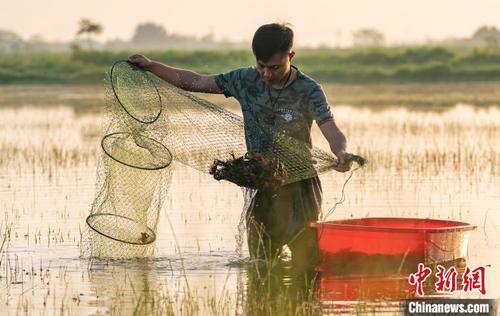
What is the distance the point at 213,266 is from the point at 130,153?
0.90 metres

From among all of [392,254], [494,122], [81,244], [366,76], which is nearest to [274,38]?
[392,254]

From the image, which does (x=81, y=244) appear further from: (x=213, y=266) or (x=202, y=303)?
(x=202, y=303)

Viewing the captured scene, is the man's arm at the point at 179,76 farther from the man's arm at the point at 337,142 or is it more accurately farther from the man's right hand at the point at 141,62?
the man's arm at the point at 337,142

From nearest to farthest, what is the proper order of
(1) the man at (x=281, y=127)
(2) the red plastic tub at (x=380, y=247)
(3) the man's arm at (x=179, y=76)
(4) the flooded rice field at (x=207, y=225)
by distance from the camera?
(4) the flooded rice field at (x=207, y=225) → (1) the man at (x=281, y=127) → (2) the red plastic tub at (x=380, y=247) → (3) the man's arm at (x=179, y=76)

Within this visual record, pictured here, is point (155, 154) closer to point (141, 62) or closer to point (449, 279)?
point (141, 62)

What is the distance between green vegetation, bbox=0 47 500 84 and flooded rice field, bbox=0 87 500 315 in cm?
2221

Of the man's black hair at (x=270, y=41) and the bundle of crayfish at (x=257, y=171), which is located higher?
the man's black hair at (x=270, y=41)

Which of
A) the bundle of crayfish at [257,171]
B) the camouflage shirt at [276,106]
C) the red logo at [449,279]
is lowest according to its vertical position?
the red logo at [449,279]

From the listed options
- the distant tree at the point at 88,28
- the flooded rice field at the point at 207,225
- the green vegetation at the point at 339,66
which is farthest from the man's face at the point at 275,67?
the distant tree at the point at 88,28

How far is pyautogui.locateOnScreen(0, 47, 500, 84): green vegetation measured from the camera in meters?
43.2

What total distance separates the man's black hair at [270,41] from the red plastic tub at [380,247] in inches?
41.7

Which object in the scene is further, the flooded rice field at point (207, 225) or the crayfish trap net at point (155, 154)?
the crayfish trap net at point (155, 154)

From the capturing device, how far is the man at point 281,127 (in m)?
8.30

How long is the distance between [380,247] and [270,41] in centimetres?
141
